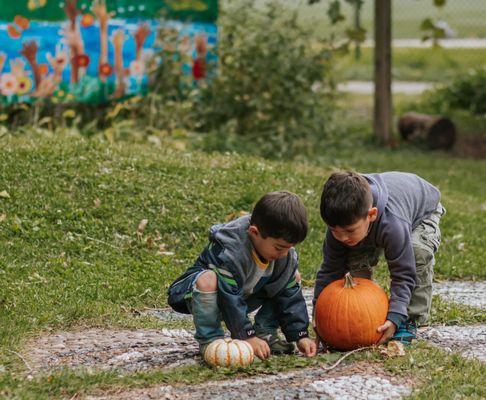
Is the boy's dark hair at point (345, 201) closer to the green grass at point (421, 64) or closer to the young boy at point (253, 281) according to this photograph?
the young boy at point (253, 281)

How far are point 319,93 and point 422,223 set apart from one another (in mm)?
6527

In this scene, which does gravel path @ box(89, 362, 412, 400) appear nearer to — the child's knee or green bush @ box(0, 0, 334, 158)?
the child's knee

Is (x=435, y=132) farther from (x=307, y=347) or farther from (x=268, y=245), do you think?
(x=268, y=245)

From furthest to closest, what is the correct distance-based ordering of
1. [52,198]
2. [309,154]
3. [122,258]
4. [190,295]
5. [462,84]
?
[462,84], [309,154], [52,198], [122,258], [190,295]

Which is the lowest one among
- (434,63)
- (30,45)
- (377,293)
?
(434,63)

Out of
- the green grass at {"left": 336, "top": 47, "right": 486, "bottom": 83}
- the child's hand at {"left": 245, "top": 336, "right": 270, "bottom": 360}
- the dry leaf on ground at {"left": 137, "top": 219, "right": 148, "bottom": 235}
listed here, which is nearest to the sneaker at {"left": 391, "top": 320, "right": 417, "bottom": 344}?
the child's hand at {"left": 245, "top": 336, "right": 270, "bottom": 360}

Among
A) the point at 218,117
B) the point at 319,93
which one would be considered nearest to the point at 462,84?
the point at 319,93

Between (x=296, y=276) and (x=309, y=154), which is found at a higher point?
(x=296, y=276)

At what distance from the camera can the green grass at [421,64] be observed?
68.5ft

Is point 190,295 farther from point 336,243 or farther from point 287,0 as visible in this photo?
point 287,0

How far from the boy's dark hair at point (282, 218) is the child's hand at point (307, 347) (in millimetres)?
628

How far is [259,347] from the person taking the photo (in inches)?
171

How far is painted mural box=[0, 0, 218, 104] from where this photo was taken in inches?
380

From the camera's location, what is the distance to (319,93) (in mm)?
11242
